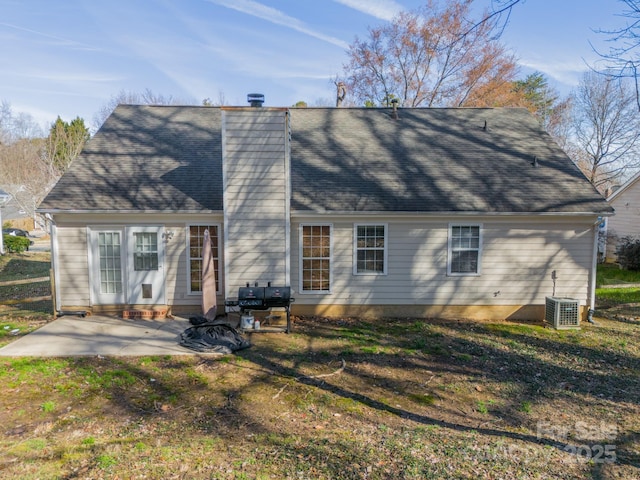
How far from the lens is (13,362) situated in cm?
667

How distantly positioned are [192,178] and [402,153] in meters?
6.14

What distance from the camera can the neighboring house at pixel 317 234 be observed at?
9.26m

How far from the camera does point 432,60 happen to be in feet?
80.4

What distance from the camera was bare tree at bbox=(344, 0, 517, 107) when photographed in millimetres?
23844

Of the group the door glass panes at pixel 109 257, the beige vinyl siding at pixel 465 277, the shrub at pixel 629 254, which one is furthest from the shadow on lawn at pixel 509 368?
the shrub at pixel 629 254

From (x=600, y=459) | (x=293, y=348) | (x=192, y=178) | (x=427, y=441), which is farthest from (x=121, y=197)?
(x=600, y=459)

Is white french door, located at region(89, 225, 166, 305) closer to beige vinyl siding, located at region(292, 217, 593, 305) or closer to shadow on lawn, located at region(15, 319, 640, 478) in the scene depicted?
shadow on lawn, located at region(15, 319, 640, 478)

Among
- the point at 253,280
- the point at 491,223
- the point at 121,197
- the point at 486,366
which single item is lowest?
the point at 486,366

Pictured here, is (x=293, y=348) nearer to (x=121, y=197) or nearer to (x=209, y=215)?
(x=209, y=215)

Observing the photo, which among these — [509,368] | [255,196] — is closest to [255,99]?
[255,196]

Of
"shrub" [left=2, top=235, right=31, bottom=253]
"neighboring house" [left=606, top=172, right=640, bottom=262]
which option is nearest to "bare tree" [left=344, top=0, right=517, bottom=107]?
"neighboring house" [left=606, top=172, right=640, bottom=262]

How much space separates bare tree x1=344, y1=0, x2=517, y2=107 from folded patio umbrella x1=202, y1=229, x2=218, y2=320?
65.5 ft

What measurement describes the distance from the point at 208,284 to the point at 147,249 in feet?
7.14

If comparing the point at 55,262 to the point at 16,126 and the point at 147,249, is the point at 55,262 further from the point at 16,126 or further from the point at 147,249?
the point at 16,126
